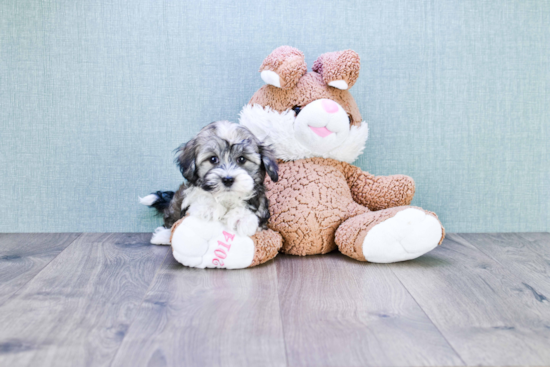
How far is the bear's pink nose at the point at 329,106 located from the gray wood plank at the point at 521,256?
0.94 metres

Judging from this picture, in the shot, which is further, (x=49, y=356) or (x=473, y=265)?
(x=473, y=265)

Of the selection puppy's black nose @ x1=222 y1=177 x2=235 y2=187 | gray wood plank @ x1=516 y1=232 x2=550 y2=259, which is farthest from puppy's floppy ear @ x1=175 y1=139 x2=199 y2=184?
gray wood plank @ x1=516 y1=232 x2=550 y2=259

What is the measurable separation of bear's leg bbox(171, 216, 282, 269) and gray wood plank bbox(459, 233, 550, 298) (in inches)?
39.1

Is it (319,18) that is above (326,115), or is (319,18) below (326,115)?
above

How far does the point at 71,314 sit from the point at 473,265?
1.49 m

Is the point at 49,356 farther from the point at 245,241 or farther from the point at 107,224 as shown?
the point at 107,224

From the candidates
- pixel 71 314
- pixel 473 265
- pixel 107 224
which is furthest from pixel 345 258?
pixel 107 224

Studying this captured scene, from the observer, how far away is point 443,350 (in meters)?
1.16

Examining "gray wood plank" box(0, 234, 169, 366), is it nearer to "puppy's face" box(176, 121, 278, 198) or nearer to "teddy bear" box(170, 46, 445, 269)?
"teddy bear" box(170, 46, 445, 269)

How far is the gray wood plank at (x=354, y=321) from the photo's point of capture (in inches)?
44.3

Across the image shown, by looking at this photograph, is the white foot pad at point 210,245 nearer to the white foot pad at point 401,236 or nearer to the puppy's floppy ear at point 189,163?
the puppy's floppy ear at point 189,163

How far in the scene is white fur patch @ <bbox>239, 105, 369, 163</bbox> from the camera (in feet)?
6.53

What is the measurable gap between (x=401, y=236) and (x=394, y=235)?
0.03 metres

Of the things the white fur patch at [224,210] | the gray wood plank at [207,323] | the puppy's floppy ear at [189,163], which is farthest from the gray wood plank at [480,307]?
the puppy's floppy ear at [189,163]
